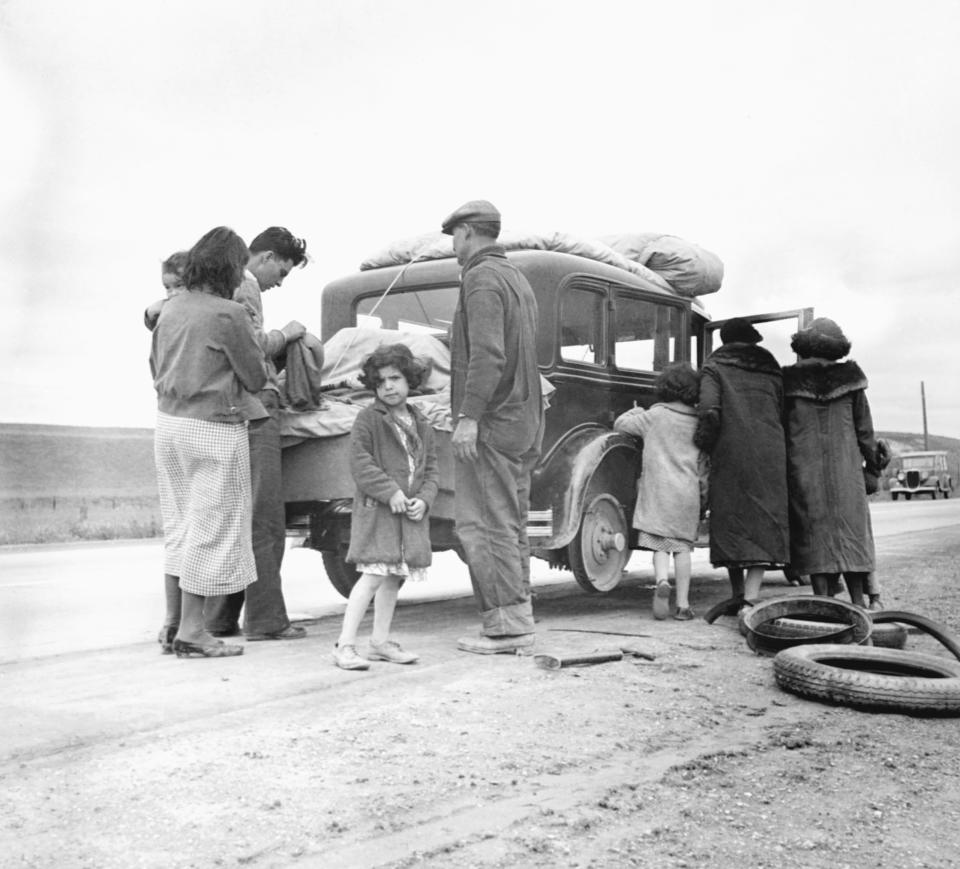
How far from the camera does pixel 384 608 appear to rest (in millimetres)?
5211

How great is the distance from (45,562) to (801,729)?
8.85 meters

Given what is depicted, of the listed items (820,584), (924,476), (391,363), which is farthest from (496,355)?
(924,476)

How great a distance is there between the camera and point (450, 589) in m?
8.77

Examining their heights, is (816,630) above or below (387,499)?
below

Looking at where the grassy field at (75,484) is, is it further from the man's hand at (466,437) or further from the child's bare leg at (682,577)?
→ the man's hand at (466,437)

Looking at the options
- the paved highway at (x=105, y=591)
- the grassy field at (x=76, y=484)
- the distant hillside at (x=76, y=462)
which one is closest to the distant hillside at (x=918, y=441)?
the grassy field at (x=76, y=484)

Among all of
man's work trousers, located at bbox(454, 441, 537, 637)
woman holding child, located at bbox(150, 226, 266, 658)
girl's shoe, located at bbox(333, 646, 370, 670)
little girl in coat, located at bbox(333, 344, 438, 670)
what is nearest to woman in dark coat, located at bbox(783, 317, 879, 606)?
man's work trousers, located at bbox(454, 441, 537, 637)

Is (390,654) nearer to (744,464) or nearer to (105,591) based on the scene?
(744,464)

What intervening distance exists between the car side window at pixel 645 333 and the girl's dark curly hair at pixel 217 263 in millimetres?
2933

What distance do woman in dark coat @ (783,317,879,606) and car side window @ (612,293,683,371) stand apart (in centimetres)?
107

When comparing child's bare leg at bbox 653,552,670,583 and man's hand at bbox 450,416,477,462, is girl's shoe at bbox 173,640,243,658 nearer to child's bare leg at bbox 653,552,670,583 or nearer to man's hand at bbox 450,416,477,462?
man's hand at bbox 450,416,477,462

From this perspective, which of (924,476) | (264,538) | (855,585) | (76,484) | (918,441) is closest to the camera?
(264,538)

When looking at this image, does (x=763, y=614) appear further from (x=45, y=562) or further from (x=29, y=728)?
(x=45, y=562)

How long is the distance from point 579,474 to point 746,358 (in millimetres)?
1352
